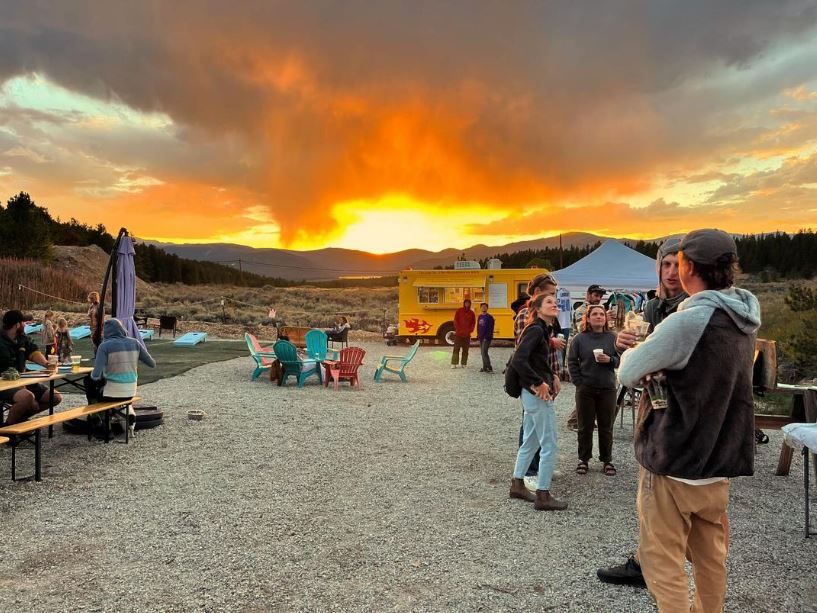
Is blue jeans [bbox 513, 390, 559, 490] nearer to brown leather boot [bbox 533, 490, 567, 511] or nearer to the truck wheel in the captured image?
brown leather boot [bbox 533, 490, 567, 511]

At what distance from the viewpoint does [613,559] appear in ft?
12.9

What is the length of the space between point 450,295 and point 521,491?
49.4ft

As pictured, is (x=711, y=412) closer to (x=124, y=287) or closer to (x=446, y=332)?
(x=124, y=287)

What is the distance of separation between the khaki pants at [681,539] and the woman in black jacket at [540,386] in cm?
215

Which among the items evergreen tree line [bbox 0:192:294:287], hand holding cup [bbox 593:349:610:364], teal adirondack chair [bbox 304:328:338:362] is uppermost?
evergreen tree line [bbox 0:192:294:287]

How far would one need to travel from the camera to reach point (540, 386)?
184 inches

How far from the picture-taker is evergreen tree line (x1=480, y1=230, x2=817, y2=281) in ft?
201

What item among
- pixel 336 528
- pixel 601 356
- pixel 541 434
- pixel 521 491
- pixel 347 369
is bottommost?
pixel 336 528

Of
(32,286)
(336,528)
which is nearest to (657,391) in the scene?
(336,528)

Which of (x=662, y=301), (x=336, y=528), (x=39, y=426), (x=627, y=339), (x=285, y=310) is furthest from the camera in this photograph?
(x=285, y=310)

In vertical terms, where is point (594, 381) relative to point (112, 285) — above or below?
below

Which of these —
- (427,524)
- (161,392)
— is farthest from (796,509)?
(161,392)

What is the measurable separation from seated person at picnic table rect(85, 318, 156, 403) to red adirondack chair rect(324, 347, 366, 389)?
480 cm

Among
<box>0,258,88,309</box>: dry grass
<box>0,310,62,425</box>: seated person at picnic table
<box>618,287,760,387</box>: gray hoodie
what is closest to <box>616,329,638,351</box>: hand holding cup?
<box>618,287,760,387</box>: gray hoodie
